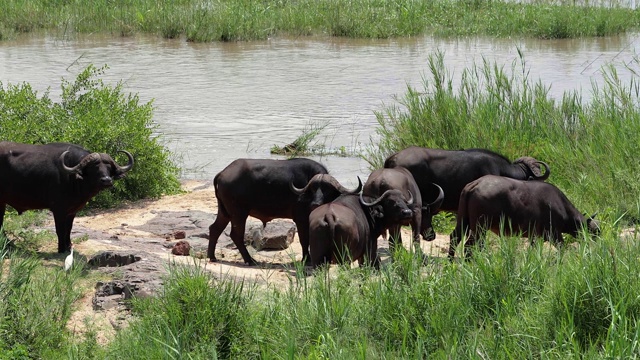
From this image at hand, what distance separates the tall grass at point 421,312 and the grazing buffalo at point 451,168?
3.22 m

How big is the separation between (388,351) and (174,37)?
23492 mm

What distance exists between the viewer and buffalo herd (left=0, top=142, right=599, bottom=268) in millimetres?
8781

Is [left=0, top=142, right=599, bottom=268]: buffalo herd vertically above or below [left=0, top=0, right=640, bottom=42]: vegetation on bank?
below

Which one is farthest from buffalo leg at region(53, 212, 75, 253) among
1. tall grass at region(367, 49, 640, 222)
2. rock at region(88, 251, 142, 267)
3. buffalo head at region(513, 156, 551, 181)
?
tall grass at region(367, 49, 640, 222)

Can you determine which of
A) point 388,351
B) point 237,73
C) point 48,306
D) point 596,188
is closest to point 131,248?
point 48,306

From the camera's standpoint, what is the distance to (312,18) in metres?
29.1

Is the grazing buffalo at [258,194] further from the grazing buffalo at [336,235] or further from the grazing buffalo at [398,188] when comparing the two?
the grazing buffalo at [336,235]

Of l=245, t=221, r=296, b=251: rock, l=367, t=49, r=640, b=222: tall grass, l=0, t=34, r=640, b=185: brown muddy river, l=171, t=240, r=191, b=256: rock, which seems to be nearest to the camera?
l=171, t=240, r=191, b=256: rock

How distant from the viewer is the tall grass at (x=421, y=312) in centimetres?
588

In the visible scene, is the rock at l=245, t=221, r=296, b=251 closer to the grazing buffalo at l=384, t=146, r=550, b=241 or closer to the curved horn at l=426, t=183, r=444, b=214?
the grazing buffalo at l=384, t=146, r=550, b=241

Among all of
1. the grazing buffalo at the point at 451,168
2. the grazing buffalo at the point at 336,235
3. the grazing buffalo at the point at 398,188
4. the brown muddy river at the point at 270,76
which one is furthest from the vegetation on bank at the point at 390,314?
the brown muddy river at the point at 270,76

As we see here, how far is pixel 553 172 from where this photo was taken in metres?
11.4

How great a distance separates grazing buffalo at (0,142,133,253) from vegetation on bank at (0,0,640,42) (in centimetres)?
1858

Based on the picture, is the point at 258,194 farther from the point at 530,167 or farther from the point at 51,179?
the point at 530,167
